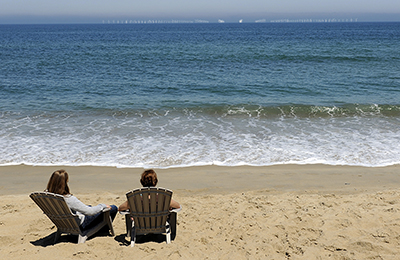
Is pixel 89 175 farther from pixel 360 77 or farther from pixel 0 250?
pixel 360 77

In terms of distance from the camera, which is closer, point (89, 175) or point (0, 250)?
point (0, 250)

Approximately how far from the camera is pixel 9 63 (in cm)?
2941

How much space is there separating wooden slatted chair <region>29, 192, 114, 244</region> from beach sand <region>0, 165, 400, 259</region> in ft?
0.54

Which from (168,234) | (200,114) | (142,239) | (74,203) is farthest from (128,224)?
(200,114)

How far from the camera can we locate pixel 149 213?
4.85 m

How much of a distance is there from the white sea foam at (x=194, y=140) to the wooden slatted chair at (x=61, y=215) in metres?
3.85

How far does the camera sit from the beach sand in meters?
4.75

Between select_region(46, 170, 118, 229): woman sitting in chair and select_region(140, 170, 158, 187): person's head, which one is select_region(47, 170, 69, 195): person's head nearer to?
select_region(46, 170, 118, 229): woman sitting in chair

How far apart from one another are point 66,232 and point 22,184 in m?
3.60

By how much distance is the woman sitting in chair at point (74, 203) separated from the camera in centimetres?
455

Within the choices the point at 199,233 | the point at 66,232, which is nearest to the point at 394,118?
the point at 199,233

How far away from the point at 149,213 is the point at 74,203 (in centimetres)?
103

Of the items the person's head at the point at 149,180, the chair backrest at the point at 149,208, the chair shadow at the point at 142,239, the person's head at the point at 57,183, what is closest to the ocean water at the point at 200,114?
the chair shadow at the point at 142,239

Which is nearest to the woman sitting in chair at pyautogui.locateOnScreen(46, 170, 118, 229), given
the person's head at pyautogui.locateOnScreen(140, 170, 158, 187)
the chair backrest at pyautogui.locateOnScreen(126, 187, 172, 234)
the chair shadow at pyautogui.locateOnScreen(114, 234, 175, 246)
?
the chair shadow at pyautogui.locateOnScreen(114, 234, 175, 246)
